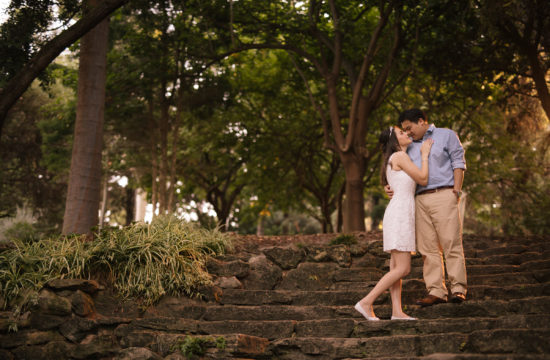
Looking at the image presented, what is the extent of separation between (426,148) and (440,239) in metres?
1.01

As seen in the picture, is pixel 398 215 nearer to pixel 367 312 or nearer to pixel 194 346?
pixel 367 312

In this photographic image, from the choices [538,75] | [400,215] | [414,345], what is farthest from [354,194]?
[414,345]

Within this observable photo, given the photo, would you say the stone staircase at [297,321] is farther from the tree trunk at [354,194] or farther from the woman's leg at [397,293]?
the tree trunk at [354,194]

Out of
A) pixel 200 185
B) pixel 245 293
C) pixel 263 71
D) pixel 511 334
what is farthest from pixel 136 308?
pixel 200 185

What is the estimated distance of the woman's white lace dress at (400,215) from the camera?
523 cm

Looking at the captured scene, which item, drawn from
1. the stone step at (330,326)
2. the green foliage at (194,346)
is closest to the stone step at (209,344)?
the green foliage at (194,346)

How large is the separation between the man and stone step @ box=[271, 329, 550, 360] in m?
0.87

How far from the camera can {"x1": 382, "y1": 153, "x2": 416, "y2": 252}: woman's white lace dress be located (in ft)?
17.2

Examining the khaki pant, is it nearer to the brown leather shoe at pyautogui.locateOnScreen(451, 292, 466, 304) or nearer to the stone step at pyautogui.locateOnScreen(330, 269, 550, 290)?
the brown leather shoe at pyautogui.locateOnScreen(451, 292, 466, 304)

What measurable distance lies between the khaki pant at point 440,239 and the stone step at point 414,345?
0.93 meters

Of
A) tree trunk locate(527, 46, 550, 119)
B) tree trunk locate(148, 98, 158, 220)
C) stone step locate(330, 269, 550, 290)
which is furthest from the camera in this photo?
tree trunk locate(148, 98, 158, 220)

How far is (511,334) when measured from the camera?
426cm

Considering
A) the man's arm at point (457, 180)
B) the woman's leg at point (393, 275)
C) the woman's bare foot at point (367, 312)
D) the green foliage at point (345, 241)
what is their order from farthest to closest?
the green foliage at point (345, 241) < the man's arm at point (457, 180) < the woman's bare foot at point (367, 312) < the woman's leg at point (393, 275)

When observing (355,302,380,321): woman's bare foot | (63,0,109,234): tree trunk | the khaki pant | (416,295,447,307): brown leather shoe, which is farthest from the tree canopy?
(416,295,447,307): brown leather shoe
